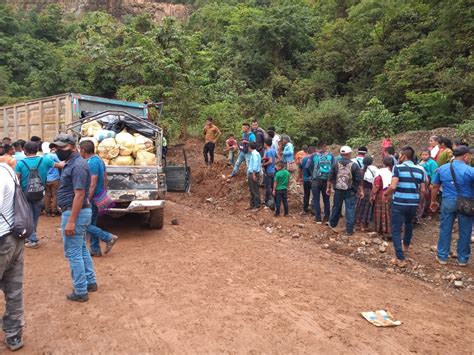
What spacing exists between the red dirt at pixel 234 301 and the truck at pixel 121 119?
2.25 feet

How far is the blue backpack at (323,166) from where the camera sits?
7844 mm

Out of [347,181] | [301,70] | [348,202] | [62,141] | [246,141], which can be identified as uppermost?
[301,70]

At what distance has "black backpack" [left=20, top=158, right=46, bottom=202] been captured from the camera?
5957 millimetres

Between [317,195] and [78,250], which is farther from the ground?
[317,195]

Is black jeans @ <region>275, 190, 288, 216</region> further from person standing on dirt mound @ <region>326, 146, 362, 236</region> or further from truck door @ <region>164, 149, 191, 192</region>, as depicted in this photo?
truck door @ <region>164, 149, 191, 192</region>

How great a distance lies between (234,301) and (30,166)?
388 cm

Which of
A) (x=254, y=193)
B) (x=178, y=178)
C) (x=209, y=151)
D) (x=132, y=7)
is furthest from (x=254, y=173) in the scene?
(x=132, y=7)

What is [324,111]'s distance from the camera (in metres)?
16.5

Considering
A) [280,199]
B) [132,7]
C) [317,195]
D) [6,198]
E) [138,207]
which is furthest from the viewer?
[132,7]

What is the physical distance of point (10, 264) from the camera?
11.2 ft

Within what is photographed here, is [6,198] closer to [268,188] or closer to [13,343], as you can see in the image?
[13,343]

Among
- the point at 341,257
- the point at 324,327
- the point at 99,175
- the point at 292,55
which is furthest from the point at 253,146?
the point at 292,55

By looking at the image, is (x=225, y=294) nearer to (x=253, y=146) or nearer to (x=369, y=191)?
(x=369, y=191)

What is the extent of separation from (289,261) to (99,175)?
10.0ft
